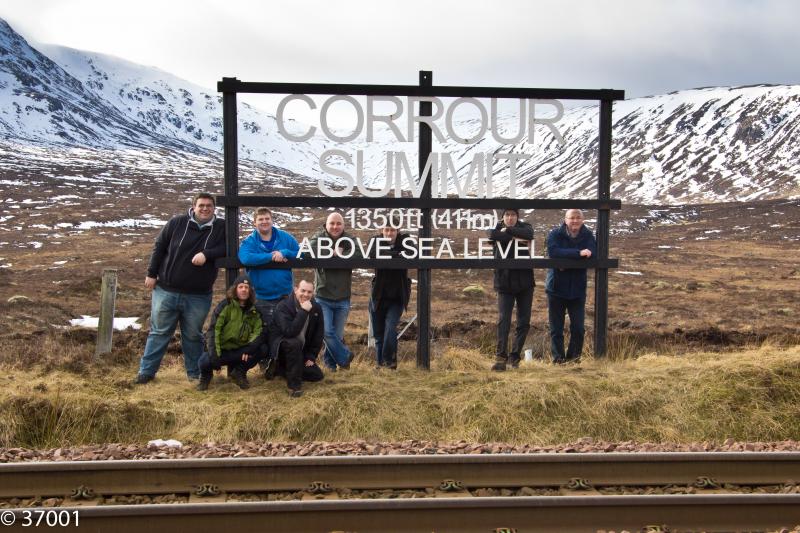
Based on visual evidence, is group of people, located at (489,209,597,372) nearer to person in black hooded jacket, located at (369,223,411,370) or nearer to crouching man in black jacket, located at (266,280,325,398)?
person in black hooded jacket, located at (369,223,411,370)

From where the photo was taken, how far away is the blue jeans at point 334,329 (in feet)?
27.9

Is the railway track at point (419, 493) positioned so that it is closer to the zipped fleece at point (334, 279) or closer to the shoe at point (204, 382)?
the shoe at point (204, 382)

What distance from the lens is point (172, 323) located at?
8023 mm

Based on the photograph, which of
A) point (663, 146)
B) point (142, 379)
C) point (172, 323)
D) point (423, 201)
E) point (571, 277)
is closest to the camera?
point (142, 379)

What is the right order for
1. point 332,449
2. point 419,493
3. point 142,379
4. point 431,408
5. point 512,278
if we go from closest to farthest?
point 419,493, point 332,449, point 431,408, point 142,379, point 512,278

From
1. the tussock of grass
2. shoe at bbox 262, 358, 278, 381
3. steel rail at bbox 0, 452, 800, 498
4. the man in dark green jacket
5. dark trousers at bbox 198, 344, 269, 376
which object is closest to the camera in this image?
steel rail at bbox 0, 452, 800, 498

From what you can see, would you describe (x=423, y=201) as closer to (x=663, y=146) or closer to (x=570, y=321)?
(x=570, y=321)

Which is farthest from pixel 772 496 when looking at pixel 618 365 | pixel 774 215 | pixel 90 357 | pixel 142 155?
pixel 142 155

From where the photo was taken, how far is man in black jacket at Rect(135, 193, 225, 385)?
791cm

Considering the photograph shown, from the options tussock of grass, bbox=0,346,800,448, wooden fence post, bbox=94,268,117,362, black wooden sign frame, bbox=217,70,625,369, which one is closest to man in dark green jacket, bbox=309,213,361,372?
black wooden sign frame, bbox=217,70,625,369

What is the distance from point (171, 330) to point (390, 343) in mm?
2447

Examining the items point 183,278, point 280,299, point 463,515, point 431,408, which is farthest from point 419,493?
point 183,278

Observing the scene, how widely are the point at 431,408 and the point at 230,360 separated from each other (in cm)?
207

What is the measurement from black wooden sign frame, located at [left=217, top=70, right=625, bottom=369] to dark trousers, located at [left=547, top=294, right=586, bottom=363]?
0.22m
